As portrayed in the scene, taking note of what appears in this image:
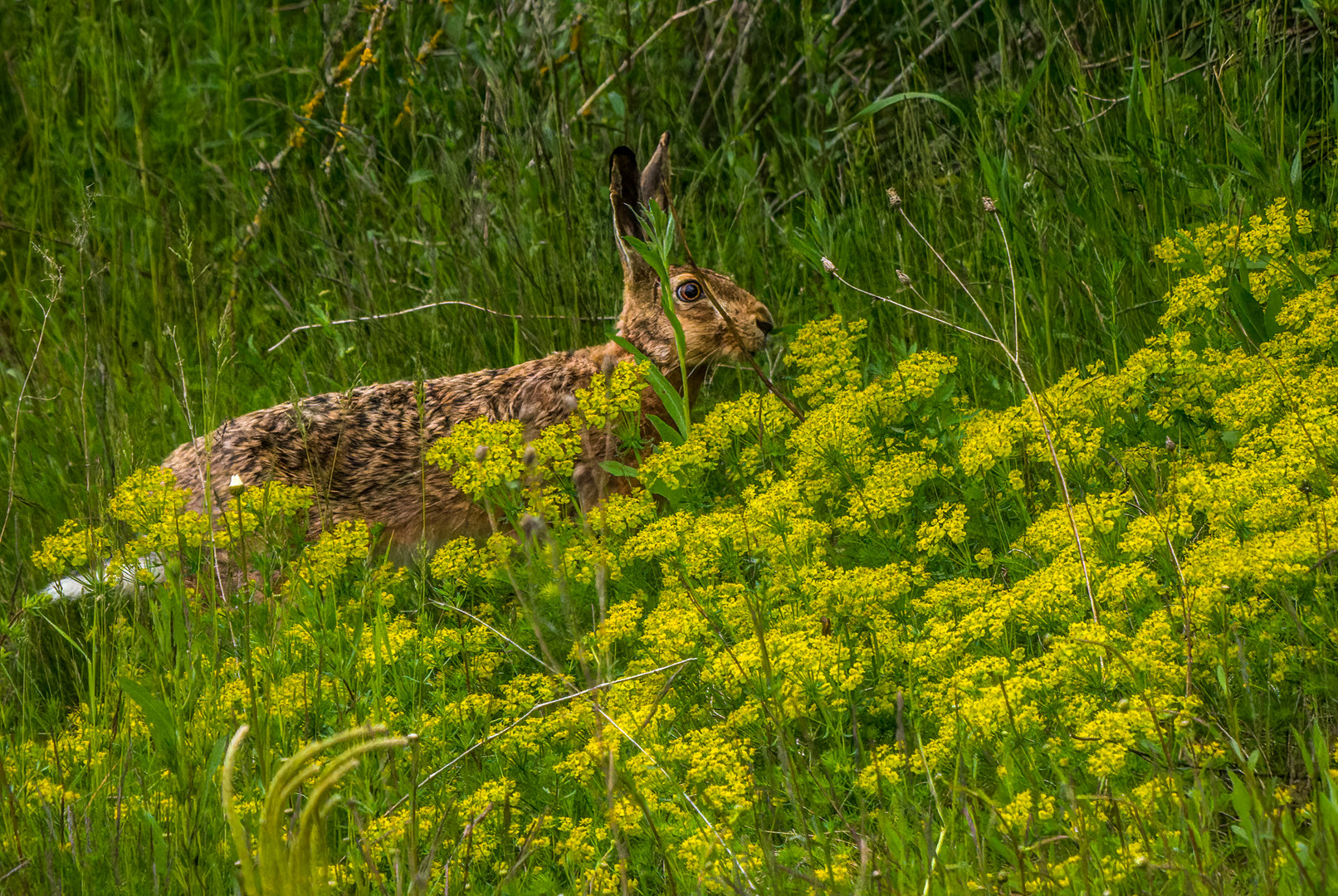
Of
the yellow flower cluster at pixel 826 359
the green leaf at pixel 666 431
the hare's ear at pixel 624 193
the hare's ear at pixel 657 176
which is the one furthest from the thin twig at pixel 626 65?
the green leaf at pixel 666 431

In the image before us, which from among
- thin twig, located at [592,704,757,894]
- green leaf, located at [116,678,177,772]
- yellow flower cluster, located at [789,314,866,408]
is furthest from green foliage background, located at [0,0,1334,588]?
thin twig, located at [592,704,757,894]

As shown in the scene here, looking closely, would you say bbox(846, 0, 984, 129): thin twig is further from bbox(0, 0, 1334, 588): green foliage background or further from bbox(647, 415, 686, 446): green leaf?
bbox(647, 415, 686, 446): green leaf

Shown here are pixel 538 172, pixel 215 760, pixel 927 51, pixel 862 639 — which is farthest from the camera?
pixel 538 172

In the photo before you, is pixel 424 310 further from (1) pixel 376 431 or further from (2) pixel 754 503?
(2) pixel 754 503

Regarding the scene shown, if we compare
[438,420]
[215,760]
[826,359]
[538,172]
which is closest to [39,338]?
[438,420]

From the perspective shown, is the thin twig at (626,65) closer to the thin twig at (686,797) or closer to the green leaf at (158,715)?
the green leaf at (158,715)

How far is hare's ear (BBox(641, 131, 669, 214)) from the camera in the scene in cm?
527

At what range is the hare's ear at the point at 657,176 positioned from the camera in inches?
207

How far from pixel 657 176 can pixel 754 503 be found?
96.9 inches

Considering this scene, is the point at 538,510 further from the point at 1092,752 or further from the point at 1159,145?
the point at 1159,145

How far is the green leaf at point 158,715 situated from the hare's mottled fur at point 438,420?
1.70m

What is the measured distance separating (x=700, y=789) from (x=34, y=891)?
1.29 metres

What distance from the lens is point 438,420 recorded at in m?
5.04

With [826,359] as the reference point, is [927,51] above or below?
above
